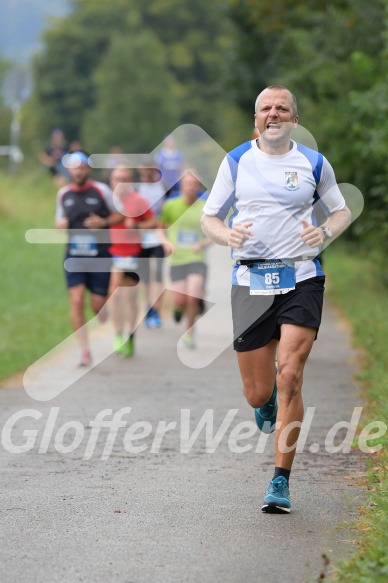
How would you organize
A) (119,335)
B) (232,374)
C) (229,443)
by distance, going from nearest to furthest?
1. (229,443)
2. (232,374)
3. (119,335)

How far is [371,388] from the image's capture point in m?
11.6

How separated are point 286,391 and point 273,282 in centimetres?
57

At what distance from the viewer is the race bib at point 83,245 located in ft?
45.1

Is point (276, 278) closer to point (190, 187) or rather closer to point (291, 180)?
point (291, 180)

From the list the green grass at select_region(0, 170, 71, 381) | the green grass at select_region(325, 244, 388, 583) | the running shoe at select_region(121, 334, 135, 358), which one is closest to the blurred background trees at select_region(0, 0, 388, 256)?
the green grass at select_region(0, 170, 71, 381)

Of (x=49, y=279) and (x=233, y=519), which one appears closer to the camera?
(x=233, y=519)

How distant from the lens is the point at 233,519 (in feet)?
22.4

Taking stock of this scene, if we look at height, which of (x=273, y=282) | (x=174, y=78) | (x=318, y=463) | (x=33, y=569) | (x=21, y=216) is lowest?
(x=33, y=569)

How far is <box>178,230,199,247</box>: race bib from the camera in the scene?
1553 cm

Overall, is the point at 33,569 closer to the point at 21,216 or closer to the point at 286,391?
the point at 286,391

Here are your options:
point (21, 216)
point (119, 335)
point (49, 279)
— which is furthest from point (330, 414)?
point (21, 216)

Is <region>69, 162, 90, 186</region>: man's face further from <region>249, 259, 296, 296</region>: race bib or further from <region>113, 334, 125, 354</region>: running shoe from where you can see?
<region>249, 259, 296, 296</region>: race bib

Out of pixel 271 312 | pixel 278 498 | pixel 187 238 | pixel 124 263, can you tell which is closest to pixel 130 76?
pixel 187 238

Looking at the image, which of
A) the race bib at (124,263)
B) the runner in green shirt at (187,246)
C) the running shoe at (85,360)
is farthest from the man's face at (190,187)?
the running shoe at (85,360)
